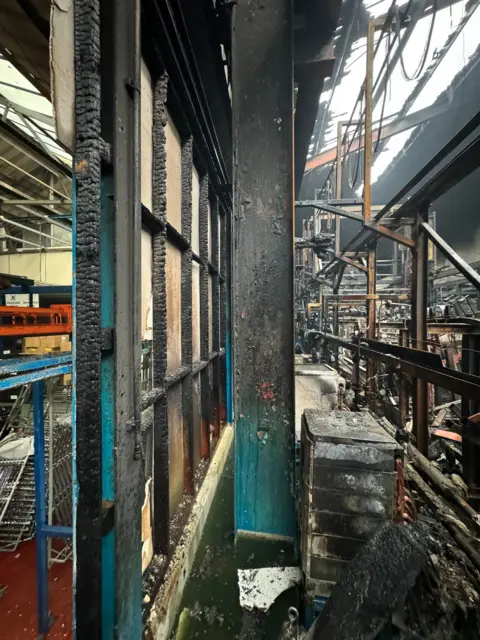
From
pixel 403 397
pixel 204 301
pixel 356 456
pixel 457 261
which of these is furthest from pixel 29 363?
pixel 403 397

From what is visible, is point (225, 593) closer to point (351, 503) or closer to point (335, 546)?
point (335, 546)

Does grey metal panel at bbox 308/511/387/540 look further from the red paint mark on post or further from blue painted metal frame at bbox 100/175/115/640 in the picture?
blue painted metal frame at bbox 100/175/115/640

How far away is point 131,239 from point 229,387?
384 cm

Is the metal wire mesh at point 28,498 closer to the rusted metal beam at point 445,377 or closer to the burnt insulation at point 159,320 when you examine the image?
the burnt insulation at point 159,320

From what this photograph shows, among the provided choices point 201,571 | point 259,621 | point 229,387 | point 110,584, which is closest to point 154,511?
point 110,584

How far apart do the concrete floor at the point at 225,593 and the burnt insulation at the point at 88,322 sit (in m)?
0.96

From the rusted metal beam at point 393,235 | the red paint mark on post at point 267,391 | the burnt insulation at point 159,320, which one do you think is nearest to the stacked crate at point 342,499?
the red paint mark on post at point 267,391

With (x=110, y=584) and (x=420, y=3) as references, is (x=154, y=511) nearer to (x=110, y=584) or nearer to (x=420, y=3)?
(x=110, y=584)

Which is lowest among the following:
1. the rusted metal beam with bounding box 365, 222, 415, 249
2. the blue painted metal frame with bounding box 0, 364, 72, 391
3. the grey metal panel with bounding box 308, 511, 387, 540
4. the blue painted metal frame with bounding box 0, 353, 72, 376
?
the grey metal panel with bounding box 308, 511, 387, 540

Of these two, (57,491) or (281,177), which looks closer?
(281,177)

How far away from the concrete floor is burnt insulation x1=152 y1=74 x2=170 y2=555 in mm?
437

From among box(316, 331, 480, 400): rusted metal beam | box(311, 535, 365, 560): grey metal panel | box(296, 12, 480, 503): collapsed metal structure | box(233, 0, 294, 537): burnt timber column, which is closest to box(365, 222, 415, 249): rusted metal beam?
box(296, 12, 480, 503): collapsed metal structure

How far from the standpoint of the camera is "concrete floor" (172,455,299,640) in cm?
158

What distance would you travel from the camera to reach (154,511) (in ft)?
5.59
